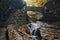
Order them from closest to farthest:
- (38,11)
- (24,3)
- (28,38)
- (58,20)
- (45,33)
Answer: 1. (28,38)
2. (45,33)
3. (58,20)
4. (38,11)
5. (24,3)

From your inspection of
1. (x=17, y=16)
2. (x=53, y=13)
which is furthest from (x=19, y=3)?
(x=53, y=13)

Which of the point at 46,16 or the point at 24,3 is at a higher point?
the point at 24,3

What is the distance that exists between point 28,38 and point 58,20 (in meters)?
7.02

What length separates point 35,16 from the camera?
16656mm

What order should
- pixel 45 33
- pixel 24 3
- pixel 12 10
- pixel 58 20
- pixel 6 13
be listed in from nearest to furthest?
pixel 45 33 < pixel 58 20 < pixel 6 13 < pixel 12 10 < pixel 24 3

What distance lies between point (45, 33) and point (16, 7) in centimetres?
1123

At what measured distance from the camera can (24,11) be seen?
1681 cm

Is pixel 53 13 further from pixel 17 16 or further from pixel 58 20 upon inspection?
pixel 17 16

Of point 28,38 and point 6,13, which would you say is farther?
point 6,13

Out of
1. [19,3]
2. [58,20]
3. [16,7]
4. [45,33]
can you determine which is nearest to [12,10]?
[16,7]

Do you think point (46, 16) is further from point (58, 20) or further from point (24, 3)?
point (24, 3)

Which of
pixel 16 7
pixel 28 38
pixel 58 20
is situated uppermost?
Result: pixel 16 7

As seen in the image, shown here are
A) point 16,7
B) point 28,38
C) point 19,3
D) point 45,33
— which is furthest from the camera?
point 19,3

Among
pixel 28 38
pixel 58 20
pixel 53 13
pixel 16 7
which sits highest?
pixel 16 7
